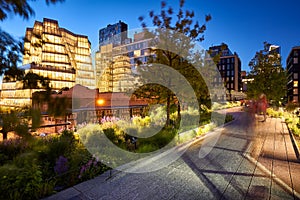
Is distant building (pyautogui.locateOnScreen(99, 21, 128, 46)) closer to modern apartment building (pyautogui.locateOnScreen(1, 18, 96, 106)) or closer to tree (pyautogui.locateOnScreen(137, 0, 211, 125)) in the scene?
modern apartment building (pyautogui.locateOnScreen(1, 18, 96, 106))

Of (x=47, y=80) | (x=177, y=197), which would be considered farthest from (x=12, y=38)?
(x=177, y=197)

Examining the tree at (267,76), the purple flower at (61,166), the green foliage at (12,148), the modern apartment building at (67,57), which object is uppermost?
the modern apartment building at (67,57)

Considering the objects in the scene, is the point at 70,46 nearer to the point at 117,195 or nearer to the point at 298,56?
the point at 117,195

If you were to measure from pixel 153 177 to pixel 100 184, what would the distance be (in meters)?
1.15

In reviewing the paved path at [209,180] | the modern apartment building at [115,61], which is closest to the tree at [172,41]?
the paved path at [209,180]

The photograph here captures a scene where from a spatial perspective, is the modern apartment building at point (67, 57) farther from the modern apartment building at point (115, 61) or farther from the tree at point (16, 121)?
the tree at point (16, 121)

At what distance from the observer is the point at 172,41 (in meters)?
8.00

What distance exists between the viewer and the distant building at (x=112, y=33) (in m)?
91.9

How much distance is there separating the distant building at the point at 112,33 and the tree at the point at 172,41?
8497cm

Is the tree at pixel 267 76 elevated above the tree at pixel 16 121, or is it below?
above

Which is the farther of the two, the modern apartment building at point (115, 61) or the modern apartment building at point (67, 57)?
the modern apartment building at point (115, 61)

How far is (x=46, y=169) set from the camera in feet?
12.6

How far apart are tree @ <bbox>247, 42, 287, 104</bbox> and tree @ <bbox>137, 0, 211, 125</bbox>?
562 inches

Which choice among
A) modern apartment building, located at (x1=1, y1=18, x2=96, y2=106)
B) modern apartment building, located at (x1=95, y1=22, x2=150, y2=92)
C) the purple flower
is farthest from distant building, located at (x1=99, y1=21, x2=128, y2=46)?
the purple flower
